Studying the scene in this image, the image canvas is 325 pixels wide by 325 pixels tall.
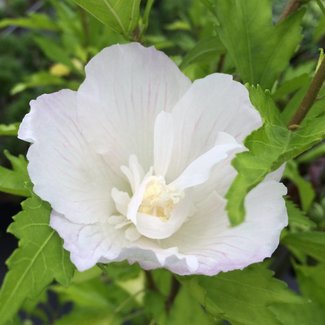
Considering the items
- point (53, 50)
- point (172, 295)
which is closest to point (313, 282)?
point (172, 295)

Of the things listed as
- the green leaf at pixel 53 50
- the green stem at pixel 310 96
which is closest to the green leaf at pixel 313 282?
the green stem at pixel 310 96

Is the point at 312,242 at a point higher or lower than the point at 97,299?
higher

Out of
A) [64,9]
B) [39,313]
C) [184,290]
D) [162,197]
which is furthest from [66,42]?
[162,197]

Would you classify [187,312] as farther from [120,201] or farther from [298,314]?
[120,201]

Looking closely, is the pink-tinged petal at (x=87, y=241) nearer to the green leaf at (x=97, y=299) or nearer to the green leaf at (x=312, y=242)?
the green leaf at (x=312, y=242)

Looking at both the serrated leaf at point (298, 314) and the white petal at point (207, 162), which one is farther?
the serrated leaf at point (298, 314)

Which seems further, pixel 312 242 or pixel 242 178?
pixel 312 242
